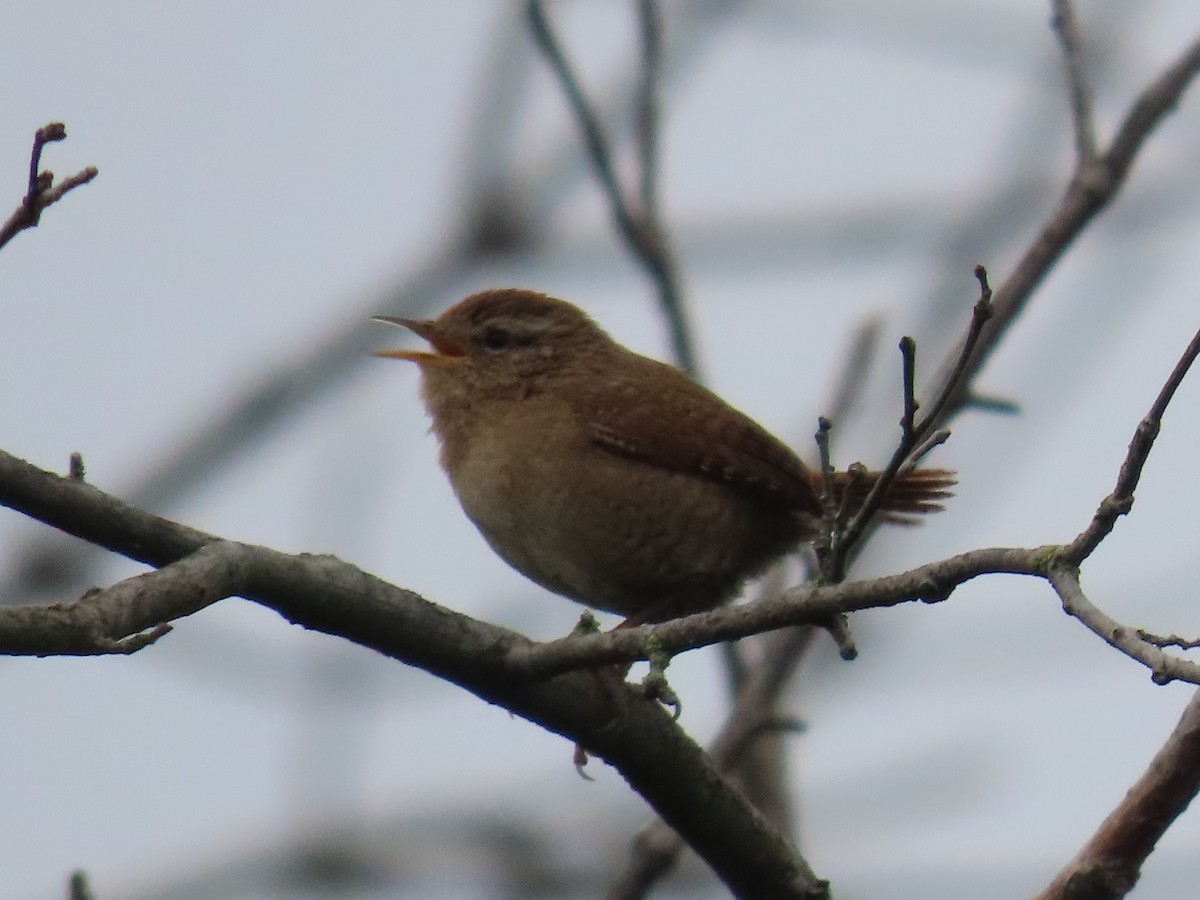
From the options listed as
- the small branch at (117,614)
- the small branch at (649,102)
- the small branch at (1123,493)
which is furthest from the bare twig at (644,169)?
the small branch at (1123,493)

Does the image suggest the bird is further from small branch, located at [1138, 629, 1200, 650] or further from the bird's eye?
small branch, located at [1138, 629, 1200, 650]

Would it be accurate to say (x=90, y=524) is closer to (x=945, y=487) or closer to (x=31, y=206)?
(x=31, y=206)

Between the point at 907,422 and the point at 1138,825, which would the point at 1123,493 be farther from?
the point at 1138,825

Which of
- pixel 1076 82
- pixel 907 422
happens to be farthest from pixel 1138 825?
pixel 1076 82

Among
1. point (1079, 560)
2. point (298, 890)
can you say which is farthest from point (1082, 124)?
point (298, 890)

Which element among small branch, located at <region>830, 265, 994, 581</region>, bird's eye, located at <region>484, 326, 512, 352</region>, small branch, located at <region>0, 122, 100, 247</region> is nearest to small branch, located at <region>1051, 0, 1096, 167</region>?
bird's eye, located at <region>484, 326, 512, 352</region>
